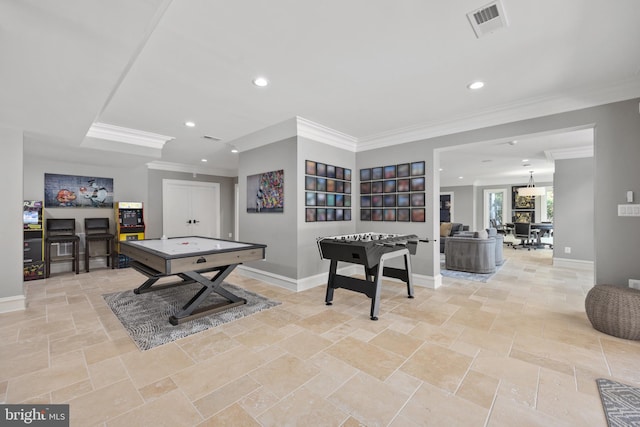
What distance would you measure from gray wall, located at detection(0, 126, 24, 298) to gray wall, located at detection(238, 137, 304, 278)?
9.68 ft

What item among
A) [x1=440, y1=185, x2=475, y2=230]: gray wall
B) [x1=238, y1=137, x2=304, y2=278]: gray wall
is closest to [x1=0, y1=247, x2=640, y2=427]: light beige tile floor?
[x1=238, y1=137, x2=304, y2=278]: gray wall

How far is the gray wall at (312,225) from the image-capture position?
4.28 meters

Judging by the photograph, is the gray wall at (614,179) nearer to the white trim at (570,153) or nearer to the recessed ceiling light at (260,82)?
the white trim at (570,153)

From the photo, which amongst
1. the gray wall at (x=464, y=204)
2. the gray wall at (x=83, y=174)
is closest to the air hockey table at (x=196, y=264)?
the gray wall at (x=83, y=174)

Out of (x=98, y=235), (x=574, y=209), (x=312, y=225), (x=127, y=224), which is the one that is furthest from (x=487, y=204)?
(x=98, y=235)

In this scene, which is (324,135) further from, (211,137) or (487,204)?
(487,204)

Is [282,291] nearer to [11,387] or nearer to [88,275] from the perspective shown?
[11,387]

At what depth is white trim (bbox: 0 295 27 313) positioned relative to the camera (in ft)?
10.8

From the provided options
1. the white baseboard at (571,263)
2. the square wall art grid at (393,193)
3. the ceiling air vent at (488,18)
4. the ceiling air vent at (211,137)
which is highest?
the ceiling air vent at (488,18)

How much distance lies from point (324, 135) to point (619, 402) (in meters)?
4.26

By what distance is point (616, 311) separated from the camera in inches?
104

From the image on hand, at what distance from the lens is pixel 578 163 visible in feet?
19.6

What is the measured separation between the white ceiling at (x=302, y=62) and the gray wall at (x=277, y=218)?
0.62 m

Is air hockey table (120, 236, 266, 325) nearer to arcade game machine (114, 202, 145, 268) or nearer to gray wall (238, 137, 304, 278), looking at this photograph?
gray wall (238, 137, 304, 278)
